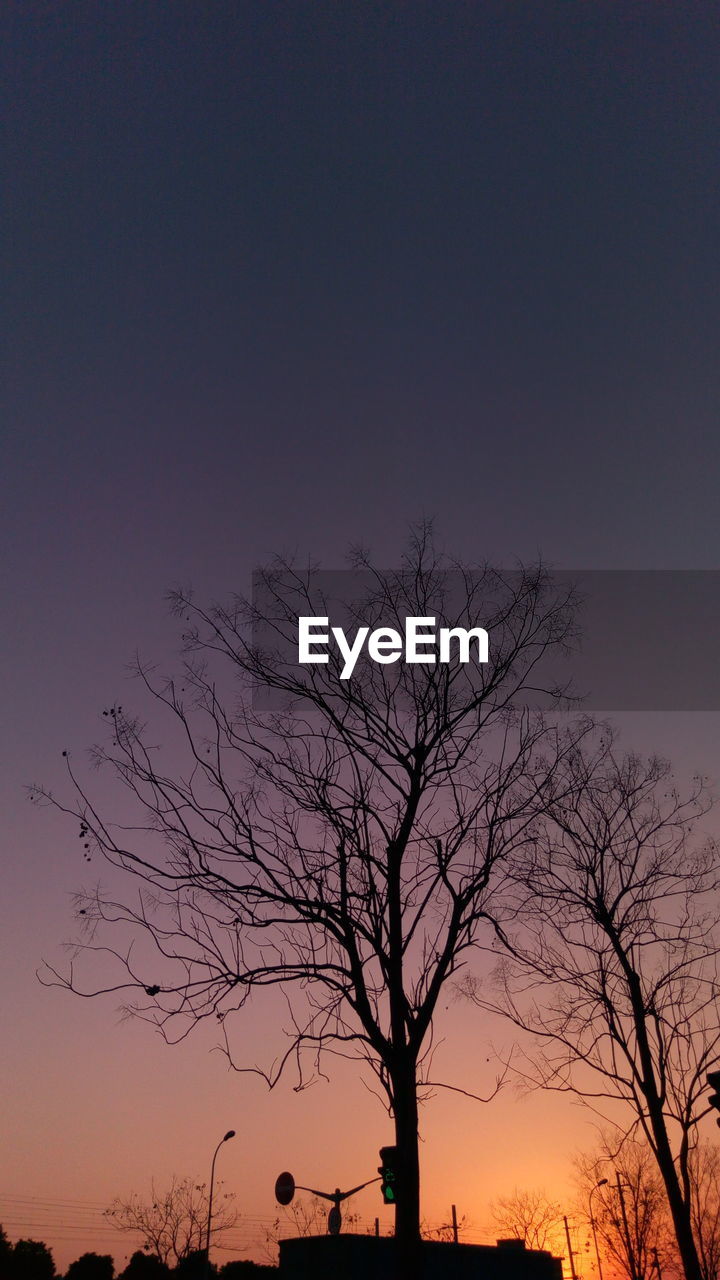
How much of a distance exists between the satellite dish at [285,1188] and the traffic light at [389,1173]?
1427 centimetres

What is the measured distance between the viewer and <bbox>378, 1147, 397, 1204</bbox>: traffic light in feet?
28.4

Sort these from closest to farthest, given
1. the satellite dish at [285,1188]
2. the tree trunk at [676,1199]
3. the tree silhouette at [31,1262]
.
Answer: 1. the tree trunk at [676,1199]
2. the satellite dish at [285,1188]
3. the tree silhouette at [31,1262]

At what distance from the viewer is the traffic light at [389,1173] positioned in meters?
8.65

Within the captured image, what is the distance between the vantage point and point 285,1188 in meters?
23.2

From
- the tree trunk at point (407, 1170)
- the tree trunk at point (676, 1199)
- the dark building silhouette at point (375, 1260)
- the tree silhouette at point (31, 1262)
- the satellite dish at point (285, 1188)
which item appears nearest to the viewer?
the tree trunk at point (407, 1170)

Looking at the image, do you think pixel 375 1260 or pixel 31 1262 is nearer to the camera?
pixel 375 1260

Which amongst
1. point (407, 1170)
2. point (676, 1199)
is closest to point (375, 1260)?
point (676, 1199)

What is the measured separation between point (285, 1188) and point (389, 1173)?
15.5 m

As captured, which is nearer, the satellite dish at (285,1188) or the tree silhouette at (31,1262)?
the satellite dish at (285,1188)

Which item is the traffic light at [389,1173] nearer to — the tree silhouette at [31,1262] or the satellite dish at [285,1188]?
the satellite dish at [285,1188]

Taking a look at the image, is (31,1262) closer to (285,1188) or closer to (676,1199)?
(285,1188)

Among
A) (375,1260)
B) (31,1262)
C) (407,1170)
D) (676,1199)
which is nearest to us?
(407,1170)

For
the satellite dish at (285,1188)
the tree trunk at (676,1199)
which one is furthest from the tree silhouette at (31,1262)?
the tree trunk at (676,1199)

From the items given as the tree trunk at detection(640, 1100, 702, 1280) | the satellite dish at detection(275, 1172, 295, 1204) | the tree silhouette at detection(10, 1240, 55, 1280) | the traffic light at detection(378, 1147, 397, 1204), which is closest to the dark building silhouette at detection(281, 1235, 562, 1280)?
the satellite dish at detection(275, 1172, 295, 1204)
